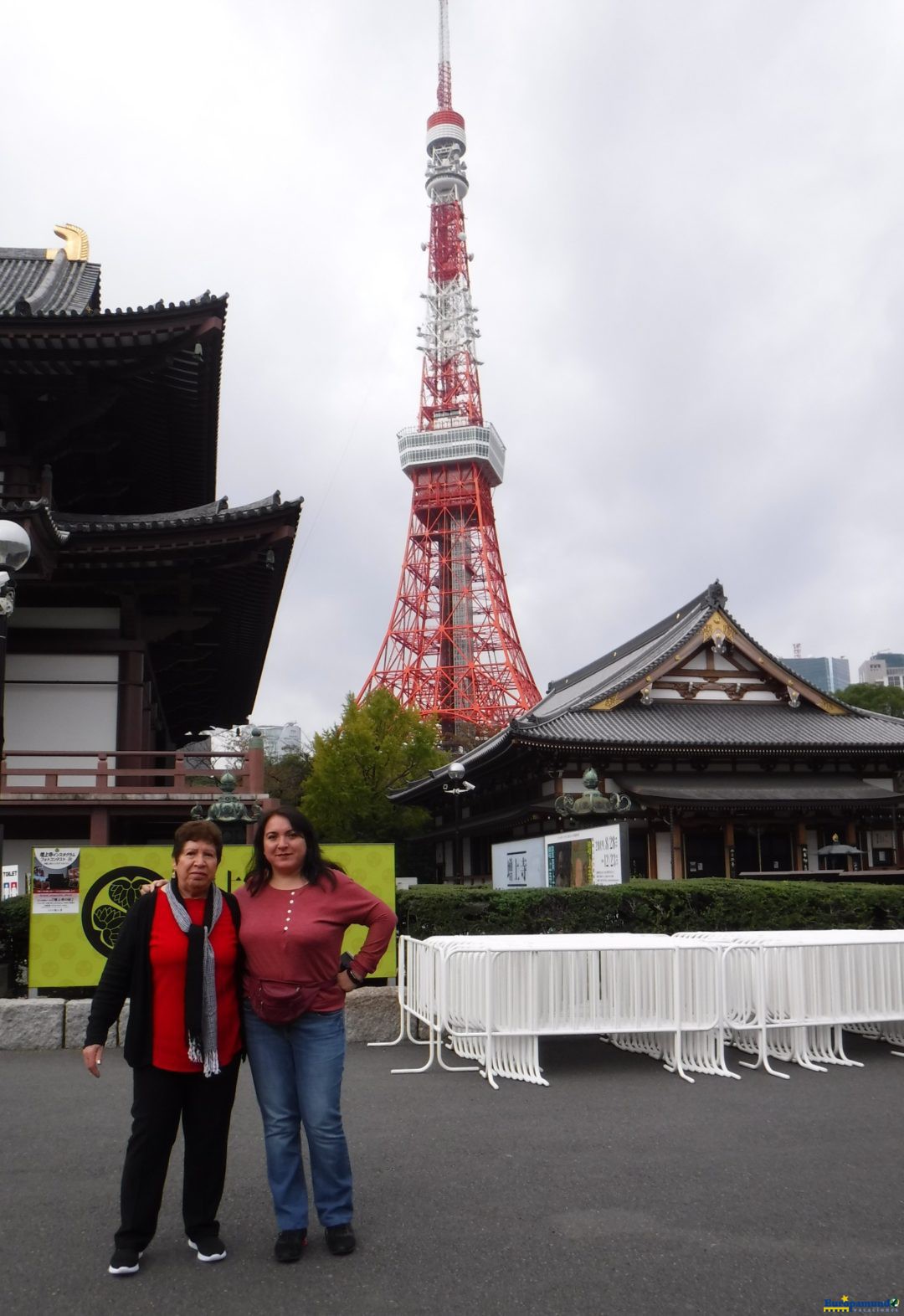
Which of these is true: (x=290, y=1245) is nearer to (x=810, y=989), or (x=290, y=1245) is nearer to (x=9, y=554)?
(x=810, y=989)

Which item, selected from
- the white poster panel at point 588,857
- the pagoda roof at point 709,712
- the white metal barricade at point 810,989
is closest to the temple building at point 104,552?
the white poster panel at point 588,857

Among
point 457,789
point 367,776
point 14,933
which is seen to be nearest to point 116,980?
Answer: point 14,933

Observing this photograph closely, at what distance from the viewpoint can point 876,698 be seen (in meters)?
56.1

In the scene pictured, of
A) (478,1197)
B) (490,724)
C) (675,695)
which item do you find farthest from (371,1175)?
(490,724)

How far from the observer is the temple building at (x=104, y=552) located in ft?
39.1

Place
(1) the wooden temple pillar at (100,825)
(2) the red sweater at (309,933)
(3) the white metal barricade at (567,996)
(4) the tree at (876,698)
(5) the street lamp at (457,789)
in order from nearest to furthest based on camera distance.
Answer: (2) the red sweater at (309,933) < (3) the white metal barricade at (567,996) < (1) the wooden temple pillar at (100,825) < (5) the street lamp at (457,789) < (4) the tree at (876,698)

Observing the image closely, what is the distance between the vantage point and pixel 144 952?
353cm

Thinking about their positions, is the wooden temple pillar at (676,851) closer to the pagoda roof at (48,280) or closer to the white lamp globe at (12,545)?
the pagoda roof at (48,280)

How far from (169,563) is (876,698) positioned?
5093 cm

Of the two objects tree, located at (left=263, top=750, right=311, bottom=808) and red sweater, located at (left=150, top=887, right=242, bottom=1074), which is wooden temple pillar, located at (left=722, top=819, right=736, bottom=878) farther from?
tree, located at (left=263, top=750, right=311, bottom=808)

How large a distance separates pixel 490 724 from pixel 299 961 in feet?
185

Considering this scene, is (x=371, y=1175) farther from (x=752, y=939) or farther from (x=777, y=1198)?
(x=752, y=939)

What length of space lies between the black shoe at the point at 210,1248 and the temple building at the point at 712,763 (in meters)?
16.9

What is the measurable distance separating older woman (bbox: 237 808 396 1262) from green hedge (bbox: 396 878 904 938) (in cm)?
516
